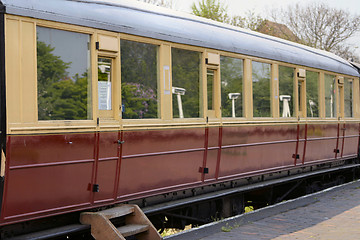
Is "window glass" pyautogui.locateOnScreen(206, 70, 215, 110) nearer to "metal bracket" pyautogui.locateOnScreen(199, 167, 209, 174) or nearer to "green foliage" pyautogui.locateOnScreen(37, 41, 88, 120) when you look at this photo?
"metal bracket" pyautogui.locateOnScreen(199, 167, 209, 174)

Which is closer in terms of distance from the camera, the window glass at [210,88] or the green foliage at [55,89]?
the green foliage at [55,89]

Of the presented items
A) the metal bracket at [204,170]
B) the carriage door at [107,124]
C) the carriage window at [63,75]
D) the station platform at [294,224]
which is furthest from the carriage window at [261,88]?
the carriage window at [63,75]

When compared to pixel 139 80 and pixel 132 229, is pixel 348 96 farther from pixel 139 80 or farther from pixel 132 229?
pixel 132 229

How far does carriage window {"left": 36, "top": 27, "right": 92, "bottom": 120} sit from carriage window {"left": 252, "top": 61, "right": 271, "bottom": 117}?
12.7ft

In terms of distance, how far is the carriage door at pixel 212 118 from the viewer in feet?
25.7

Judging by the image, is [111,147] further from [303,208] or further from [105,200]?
[303,208]

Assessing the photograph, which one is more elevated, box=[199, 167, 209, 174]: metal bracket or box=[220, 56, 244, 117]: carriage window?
box=[220, 56, 244, 117]: carriage window

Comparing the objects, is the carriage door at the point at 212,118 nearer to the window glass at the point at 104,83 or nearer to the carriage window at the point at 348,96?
the window glass at the point at 104,83

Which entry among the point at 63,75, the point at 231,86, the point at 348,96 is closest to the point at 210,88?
the point at 231,86

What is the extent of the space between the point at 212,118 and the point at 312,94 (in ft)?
13.2

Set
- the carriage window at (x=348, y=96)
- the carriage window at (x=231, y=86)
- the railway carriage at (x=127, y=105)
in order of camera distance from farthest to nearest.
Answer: the carriage window at (x=348, y=96) < the carriage window at (x=231, y=86) < the railway carriage at (x=127, y=105)

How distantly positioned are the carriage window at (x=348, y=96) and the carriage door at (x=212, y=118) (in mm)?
6055

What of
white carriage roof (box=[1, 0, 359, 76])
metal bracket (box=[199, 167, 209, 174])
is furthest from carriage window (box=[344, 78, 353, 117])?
metal bracket (box=[199, 167, 209, 174])

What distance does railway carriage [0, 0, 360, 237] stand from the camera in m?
5.20
